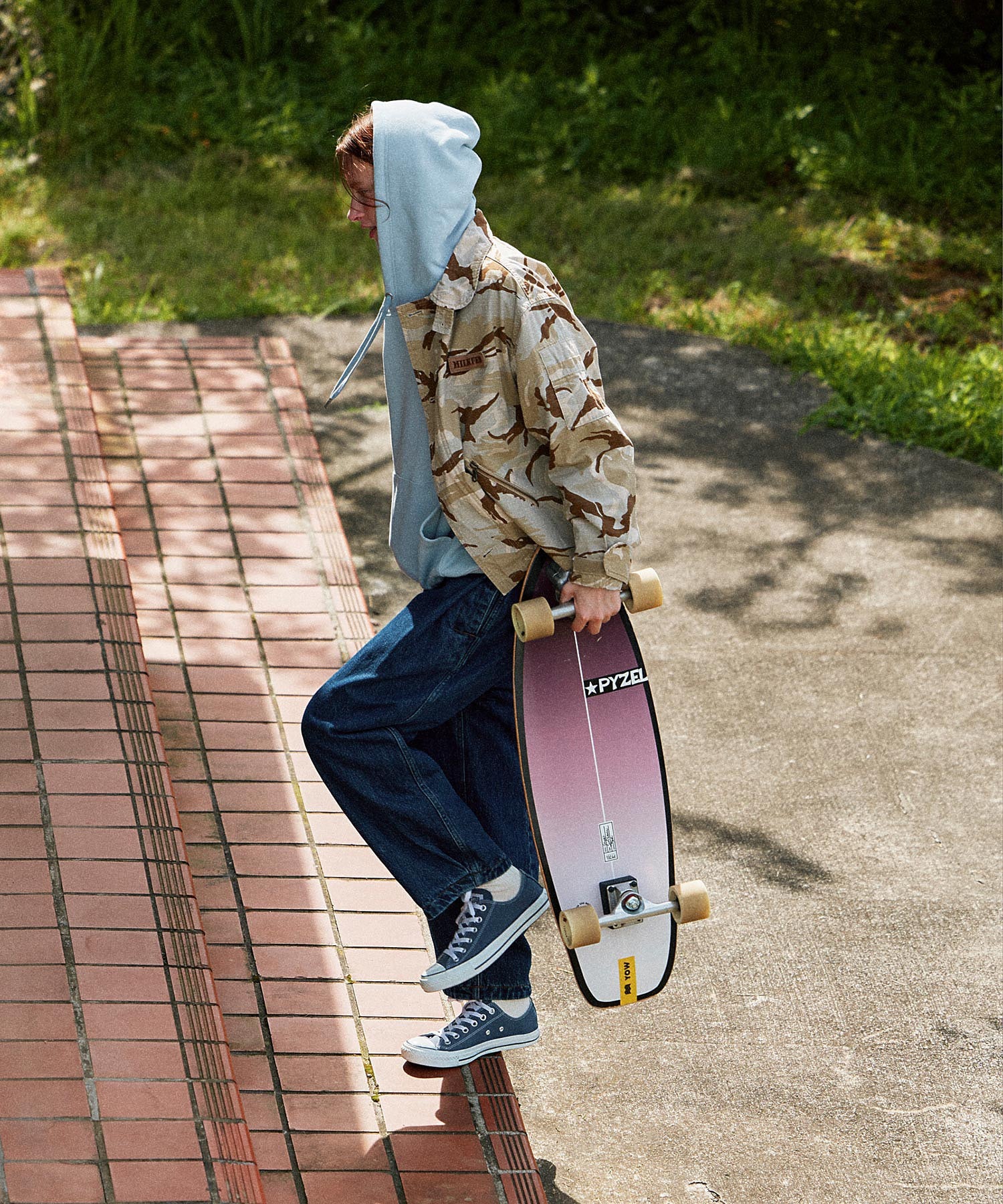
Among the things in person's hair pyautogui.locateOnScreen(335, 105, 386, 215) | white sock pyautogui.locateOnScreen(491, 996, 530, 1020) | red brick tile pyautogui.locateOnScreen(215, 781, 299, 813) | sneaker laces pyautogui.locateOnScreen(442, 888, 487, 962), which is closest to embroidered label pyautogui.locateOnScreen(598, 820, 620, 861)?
sneaker laces pyautogui.locateOnScreen(442, 888, 487, 962)

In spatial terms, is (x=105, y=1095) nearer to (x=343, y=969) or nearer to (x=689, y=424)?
(x=343, y=969)

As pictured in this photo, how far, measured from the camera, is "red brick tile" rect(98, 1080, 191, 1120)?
2463mm

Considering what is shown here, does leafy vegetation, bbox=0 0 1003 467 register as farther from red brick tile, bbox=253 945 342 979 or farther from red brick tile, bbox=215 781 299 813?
red brick tile, bbox=253 945 342 979


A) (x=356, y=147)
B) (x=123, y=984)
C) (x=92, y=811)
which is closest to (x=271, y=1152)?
(x=123, y=984)

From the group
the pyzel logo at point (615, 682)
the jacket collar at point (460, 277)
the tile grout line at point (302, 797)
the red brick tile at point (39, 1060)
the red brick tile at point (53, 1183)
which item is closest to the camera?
the red brick tile at point (53, 1183)

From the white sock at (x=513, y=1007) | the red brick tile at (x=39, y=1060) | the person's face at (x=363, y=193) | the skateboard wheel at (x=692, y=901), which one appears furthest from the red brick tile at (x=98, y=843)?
the person's face at (x=363, y=193)

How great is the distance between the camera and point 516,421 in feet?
8.80

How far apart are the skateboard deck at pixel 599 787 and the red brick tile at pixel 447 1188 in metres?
0.41

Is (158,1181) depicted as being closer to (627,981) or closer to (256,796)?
(627,981)

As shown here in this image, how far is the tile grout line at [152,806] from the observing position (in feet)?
8.23

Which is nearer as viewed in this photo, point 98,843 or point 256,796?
point 98,843

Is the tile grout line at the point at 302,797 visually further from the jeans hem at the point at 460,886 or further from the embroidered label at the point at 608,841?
the embroidered label at the point at 608,841

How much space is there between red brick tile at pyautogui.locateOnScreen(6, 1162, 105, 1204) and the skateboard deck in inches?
38.8

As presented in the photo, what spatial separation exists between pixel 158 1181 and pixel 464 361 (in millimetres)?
1523
